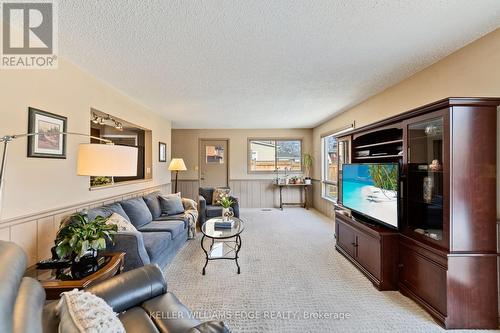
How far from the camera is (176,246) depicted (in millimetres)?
3420

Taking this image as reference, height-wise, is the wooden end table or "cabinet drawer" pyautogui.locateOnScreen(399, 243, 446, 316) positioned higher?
the wooden end table

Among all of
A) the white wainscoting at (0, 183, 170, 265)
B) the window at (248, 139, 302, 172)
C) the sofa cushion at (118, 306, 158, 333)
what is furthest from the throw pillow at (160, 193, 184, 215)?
the window at (248, 139, 302, 172)

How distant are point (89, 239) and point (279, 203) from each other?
584cm

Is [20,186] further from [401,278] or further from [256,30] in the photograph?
[401,278]

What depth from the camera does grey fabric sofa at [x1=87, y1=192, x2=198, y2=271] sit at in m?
2.32

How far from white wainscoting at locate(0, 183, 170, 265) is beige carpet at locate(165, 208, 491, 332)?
1257 millimetres

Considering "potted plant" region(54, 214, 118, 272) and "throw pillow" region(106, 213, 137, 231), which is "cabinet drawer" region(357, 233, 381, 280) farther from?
"throw pillow" region(106, 213, 137, 231)

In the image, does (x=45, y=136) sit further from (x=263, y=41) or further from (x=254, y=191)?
(x=254, y=191)

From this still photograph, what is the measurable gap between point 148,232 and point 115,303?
1796 mm

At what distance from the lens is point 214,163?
7.23 metres

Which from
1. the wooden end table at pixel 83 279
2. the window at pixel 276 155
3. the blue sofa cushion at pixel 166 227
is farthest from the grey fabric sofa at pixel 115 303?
the window at pixel 276 155

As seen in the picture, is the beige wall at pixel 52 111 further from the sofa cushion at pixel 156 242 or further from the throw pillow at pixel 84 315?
the throw pillow at pixel 84 315

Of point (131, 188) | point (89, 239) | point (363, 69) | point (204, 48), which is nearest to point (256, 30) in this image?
point (204, 48)

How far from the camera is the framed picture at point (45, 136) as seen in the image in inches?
81.7
